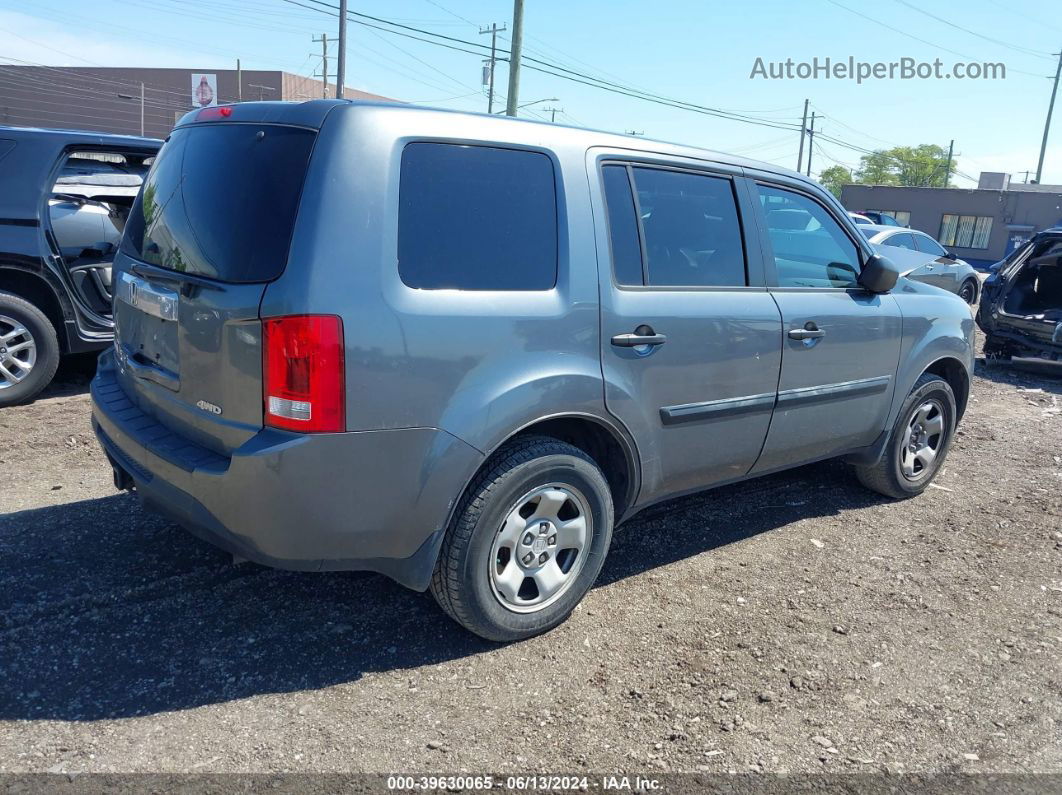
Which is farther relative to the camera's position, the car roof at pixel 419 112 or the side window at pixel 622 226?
the side window at pixel 622 226

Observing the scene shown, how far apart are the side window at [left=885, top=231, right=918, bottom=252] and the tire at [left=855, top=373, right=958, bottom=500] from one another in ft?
33.0

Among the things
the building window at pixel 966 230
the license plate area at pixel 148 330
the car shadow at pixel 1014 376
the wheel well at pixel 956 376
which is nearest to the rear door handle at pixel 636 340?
the license plate area at pixel 148 330

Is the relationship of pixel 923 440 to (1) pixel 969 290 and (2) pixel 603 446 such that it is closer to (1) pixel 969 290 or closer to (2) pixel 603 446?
(2) pixel 603 446

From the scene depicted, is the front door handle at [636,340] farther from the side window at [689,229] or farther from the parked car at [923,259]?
the parked car at [923,259]

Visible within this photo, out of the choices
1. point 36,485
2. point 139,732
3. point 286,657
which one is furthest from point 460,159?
point 36,485

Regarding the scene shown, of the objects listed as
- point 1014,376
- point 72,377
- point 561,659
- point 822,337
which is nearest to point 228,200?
point 561,659

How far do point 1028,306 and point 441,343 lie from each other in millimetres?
10286

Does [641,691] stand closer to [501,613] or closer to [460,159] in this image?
[501,613]

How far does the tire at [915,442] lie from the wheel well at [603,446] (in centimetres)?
213

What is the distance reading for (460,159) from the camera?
3.01m

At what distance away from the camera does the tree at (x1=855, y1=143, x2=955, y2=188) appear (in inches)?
4179

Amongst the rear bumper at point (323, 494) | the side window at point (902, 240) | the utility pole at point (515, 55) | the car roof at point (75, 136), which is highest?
the utility pole at point (515, 55)

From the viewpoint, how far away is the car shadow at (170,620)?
2936 mm

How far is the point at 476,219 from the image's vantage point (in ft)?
9.91
